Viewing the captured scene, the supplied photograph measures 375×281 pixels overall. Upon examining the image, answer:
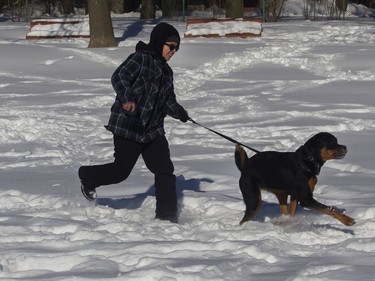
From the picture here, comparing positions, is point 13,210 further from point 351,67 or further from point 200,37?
point 200,37

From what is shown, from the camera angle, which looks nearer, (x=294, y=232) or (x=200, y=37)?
(x=294, y=232)

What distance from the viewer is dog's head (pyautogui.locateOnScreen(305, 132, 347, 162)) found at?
6478mm

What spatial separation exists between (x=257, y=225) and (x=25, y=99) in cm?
826

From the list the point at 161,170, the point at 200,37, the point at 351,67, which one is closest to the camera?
the point at 161,170

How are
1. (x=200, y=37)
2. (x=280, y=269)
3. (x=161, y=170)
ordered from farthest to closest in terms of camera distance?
1. (x=200, y=37)
2. (x=161, y=170)
3. (x=280, y=269)

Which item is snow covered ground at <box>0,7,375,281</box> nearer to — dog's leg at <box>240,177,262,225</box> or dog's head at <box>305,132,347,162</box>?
dog's leg at <box>240,177,262,225</box>

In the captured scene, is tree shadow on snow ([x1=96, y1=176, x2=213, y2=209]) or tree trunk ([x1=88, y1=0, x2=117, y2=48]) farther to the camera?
tree trunk ([x1=88, y1=0, x2=117, y2=48])

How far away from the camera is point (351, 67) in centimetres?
1723

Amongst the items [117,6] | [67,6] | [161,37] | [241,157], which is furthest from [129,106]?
[67,6]

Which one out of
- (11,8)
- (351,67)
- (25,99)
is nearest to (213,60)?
(351,67)

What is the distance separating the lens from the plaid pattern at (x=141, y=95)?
6.79 metres

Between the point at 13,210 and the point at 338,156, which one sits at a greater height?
the point at 338,156

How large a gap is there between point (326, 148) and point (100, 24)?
48.1ft

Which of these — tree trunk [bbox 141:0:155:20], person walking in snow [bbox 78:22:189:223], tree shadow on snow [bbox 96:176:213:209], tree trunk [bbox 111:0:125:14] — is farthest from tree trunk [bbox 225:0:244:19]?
person walking in snow [bbox 78:22:189:223]
